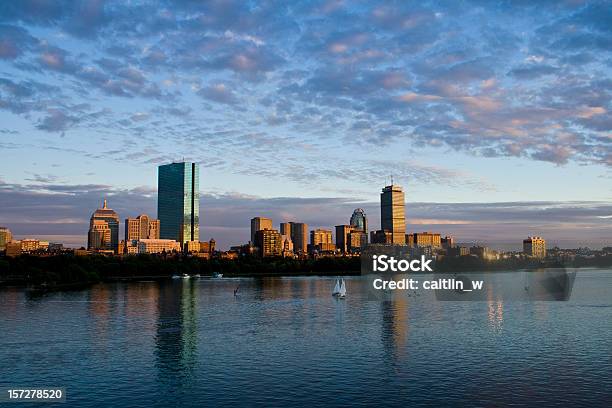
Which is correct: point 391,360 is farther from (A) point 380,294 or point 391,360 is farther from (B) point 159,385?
(A) point 380,294

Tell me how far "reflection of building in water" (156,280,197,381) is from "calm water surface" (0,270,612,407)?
0.19 metres

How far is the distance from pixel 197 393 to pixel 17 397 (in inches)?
568

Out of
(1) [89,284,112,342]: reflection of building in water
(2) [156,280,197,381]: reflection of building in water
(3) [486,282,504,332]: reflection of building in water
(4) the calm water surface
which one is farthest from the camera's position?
(3) [486,282,504,332]: reflection of building in water

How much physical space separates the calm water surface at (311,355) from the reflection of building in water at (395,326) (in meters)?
0.20

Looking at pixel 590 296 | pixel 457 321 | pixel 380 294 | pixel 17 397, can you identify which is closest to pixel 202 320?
pixel 457 321

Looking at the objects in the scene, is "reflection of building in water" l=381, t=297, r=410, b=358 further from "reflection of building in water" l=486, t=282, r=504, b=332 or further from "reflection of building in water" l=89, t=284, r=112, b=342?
"reflection of building in water" l=89, t=284, r=112, b=342

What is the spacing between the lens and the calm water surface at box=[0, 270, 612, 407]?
49625 millimetres

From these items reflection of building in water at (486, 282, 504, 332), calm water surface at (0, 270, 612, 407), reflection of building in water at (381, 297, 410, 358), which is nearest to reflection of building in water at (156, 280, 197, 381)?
calm water surface at (0, 270, 612, 407)

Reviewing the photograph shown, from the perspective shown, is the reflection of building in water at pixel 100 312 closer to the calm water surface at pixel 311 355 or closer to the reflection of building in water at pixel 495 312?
the calm water surface at pixel 311 355

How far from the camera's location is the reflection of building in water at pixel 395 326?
228 feet

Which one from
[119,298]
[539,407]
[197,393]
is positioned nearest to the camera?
[539,407]

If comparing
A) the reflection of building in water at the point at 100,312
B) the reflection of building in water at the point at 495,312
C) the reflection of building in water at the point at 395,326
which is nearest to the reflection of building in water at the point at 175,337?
the reflection of building in water at the point at 100,312

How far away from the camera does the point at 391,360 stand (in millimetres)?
62656

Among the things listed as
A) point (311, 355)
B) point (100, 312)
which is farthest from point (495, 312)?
point (100, 312)
